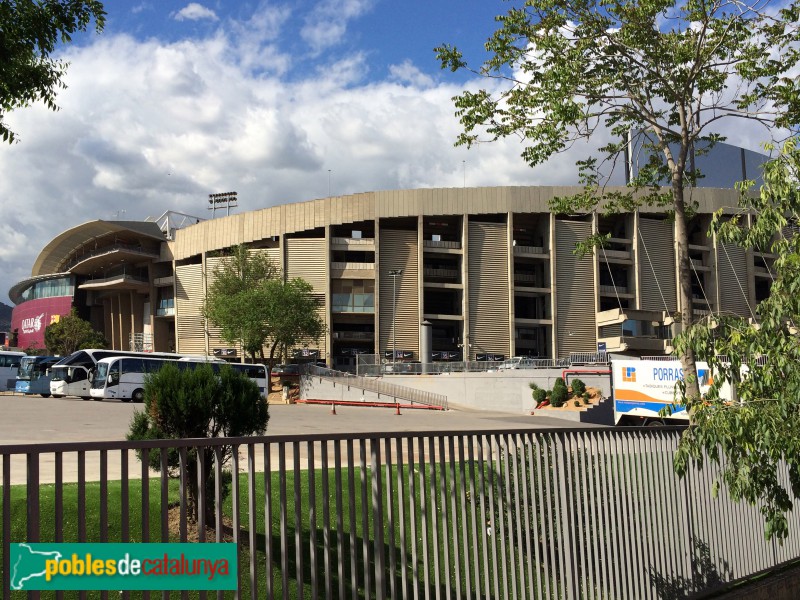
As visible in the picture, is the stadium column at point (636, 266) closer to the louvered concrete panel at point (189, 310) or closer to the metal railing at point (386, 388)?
the metal railing at point (386, 388)

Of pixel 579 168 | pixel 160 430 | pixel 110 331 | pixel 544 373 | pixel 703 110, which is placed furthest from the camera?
pixel 110 331

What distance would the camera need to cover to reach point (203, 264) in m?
75.4

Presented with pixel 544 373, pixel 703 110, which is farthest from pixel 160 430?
pixel 544 373

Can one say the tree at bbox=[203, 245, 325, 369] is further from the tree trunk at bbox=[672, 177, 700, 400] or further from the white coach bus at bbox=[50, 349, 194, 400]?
the tree trunk at bbox=[672, 177, 700, 400]

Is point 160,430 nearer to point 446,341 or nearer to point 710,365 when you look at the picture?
point 710,365

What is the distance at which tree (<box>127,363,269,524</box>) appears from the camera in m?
8.57

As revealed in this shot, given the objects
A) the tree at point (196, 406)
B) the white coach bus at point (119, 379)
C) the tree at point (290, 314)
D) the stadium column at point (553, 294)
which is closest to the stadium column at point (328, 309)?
the tree at point (290, 314)

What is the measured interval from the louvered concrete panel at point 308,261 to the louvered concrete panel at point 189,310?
1086 cm

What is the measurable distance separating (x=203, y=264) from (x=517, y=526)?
72.8 m

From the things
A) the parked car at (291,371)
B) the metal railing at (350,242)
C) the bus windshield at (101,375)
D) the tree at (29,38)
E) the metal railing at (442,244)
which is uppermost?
the metal railing at (350,242)

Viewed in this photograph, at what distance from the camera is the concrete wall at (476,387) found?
158ft

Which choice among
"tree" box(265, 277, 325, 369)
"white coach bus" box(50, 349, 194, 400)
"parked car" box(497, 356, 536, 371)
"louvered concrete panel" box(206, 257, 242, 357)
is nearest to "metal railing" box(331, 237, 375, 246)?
"tree" box(265, 277, 325, 369)

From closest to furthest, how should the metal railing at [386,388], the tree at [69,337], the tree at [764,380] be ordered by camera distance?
1. the tree at [764,380]
2. the metal railing at [386,388]
3. the tree at [69,337]

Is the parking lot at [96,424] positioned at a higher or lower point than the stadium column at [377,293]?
lower
